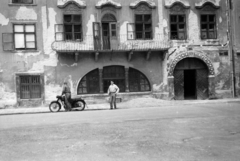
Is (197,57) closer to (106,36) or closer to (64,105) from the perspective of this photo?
(106,36)

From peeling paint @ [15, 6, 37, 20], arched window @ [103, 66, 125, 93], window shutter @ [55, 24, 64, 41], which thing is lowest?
arched window @ [103, 66, 125, 93]

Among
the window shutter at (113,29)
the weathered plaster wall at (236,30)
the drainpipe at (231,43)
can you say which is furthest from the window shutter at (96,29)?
the weathered plaster wall at (236,30)

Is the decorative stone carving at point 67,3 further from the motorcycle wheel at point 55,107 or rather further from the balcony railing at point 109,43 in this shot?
the motorcycle wheel at point 55,107

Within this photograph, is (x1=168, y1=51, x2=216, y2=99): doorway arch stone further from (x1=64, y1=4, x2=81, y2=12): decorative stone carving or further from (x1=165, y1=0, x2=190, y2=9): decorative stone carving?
A: (x1=64, y1=4, x2=81, y2=12): decorative stone carving

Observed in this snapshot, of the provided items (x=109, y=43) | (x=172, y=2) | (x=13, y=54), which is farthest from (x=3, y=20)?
(x=172, y=2)

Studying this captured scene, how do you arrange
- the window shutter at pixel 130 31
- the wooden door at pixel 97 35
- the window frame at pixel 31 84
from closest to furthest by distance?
the window frame at pixel 31 84
the wooden door at pixel 97 35
the window shutter at pixel 130 31

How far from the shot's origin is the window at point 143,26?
70.8 feet

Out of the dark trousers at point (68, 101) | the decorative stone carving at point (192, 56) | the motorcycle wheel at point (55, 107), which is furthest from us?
the decorative stone carving at point (192, 56)

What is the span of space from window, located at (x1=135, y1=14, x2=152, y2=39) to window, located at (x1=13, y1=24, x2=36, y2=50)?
7.38 metres

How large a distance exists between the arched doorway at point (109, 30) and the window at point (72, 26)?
1.74 m

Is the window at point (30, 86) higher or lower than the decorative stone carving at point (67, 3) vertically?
lower

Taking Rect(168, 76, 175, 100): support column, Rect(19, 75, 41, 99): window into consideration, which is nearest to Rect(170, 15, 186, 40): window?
Rect(168, 76, 175, 100): support column

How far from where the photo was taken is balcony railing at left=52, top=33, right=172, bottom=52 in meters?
20.5

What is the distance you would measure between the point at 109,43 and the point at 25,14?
6139 mm
